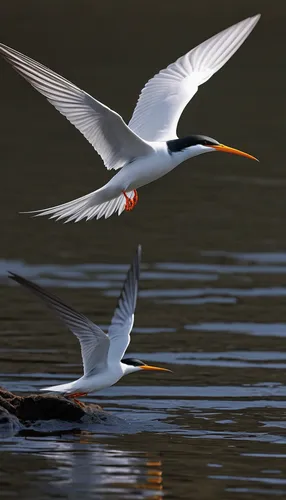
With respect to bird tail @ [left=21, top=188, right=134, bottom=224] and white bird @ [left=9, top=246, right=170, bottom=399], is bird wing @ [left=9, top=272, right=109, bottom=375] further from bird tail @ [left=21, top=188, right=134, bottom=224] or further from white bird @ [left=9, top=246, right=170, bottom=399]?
bird tail @ [left=21, top=188, right=134, bottom=224]

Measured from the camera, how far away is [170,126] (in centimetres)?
1570

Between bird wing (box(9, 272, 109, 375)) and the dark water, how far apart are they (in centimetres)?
52

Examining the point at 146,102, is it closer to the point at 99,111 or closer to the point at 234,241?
the point at 99,111

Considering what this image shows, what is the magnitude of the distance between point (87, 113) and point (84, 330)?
77.4 inches

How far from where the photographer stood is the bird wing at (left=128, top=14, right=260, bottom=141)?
15758mm

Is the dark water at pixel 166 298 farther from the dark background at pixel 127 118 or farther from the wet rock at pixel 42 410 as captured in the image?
the wet rock at pixel 42 410

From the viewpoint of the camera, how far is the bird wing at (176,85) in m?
15.8

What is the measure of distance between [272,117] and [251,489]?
2510cm

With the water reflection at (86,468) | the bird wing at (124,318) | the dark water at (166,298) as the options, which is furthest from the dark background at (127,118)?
the water reflection at (86,468)

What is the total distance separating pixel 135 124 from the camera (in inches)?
626

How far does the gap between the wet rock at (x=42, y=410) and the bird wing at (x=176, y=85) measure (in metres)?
3.18

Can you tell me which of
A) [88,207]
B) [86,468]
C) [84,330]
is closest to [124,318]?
[84,330]

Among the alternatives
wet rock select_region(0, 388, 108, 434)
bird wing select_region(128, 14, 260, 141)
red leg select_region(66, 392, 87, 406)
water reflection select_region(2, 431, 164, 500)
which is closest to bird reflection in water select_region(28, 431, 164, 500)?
water reflection select_region(2, 431, 164, 500)

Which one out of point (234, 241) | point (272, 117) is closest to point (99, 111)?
point (234, 241)
